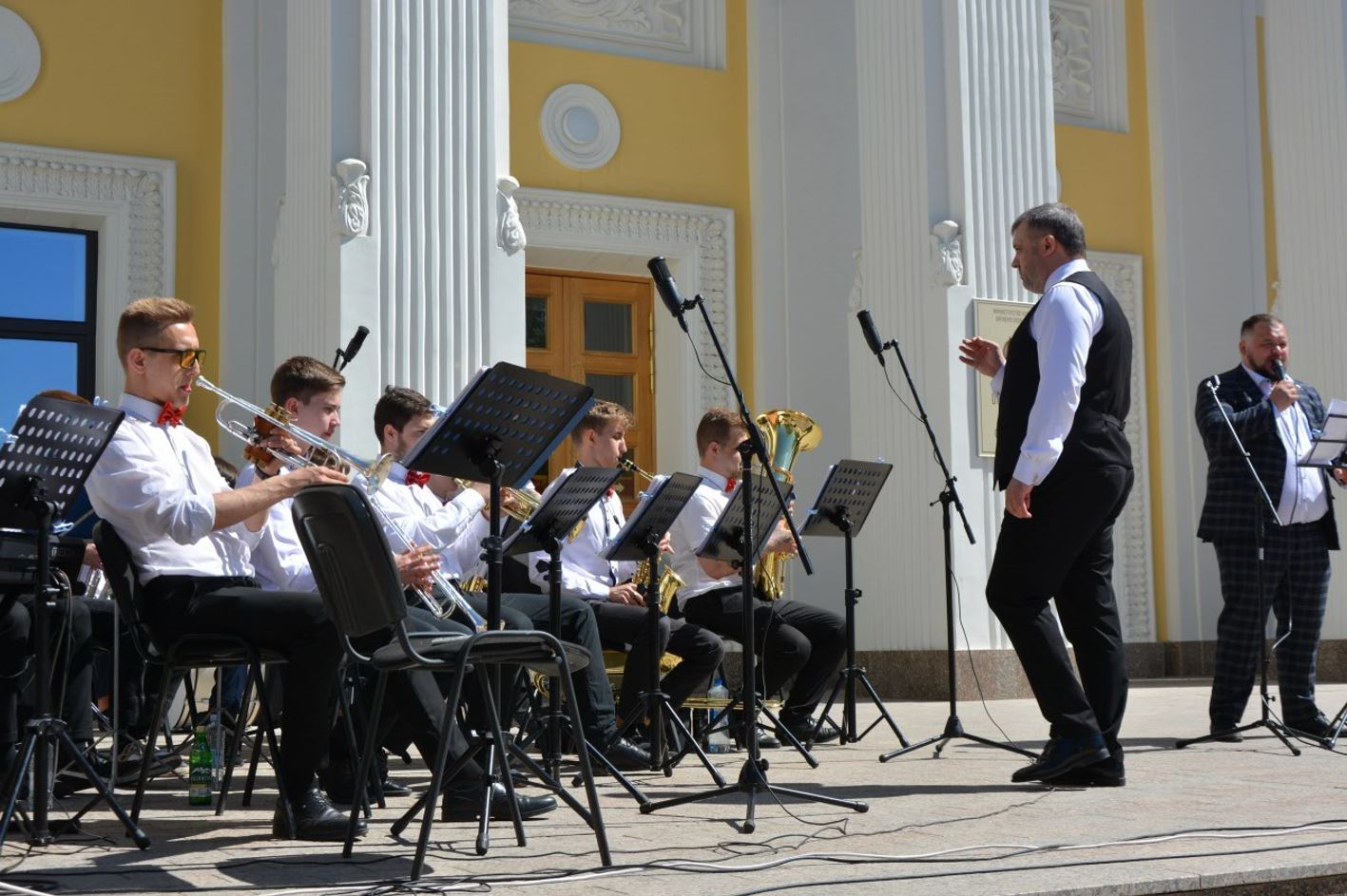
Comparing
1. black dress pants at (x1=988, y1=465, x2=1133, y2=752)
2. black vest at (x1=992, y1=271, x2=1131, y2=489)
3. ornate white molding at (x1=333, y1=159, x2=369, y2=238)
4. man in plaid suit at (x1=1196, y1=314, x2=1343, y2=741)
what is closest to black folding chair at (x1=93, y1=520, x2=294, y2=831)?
black dress pants at (x1=988, y1=465, x2=1133, y2=752)

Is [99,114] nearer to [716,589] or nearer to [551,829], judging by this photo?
[716,589]

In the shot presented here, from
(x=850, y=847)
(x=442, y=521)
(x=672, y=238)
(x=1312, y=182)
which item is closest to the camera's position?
(x=850, y=847)

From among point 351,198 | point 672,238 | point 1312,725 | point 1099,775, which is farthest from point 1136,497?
point 1099,775

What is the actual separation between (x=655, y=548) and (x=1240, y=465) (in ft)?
8.96

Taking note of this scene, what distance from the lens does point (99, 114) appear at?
923cm

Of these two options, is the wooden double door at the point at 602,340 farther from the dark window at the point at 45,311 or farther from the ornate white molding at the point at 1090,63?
the ornate white molding at the point at 1090,63

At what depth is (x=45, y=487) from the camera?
421cm

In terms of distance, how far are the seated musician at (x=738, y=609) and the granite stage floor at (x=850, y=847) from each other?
4.46 ft

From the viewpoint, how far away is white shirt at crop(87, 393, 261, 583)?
437 cm

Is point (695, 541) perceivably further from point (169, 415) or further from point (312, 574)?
point (169, 415)

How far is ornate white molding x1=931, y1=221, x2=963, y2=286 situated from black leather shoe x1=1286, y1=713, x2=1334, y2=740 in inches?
144

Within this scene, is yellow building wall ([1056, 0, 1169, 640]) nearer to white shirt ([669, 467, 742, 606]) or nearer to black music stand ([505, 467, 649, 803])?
white shirt ([669, 467, 742, 606])

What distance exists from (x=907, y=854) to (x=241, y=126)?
23.0ft

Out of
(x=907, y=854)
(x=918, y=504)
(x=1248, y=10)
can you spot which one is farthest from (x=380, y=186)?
(x=1248, y=10)
